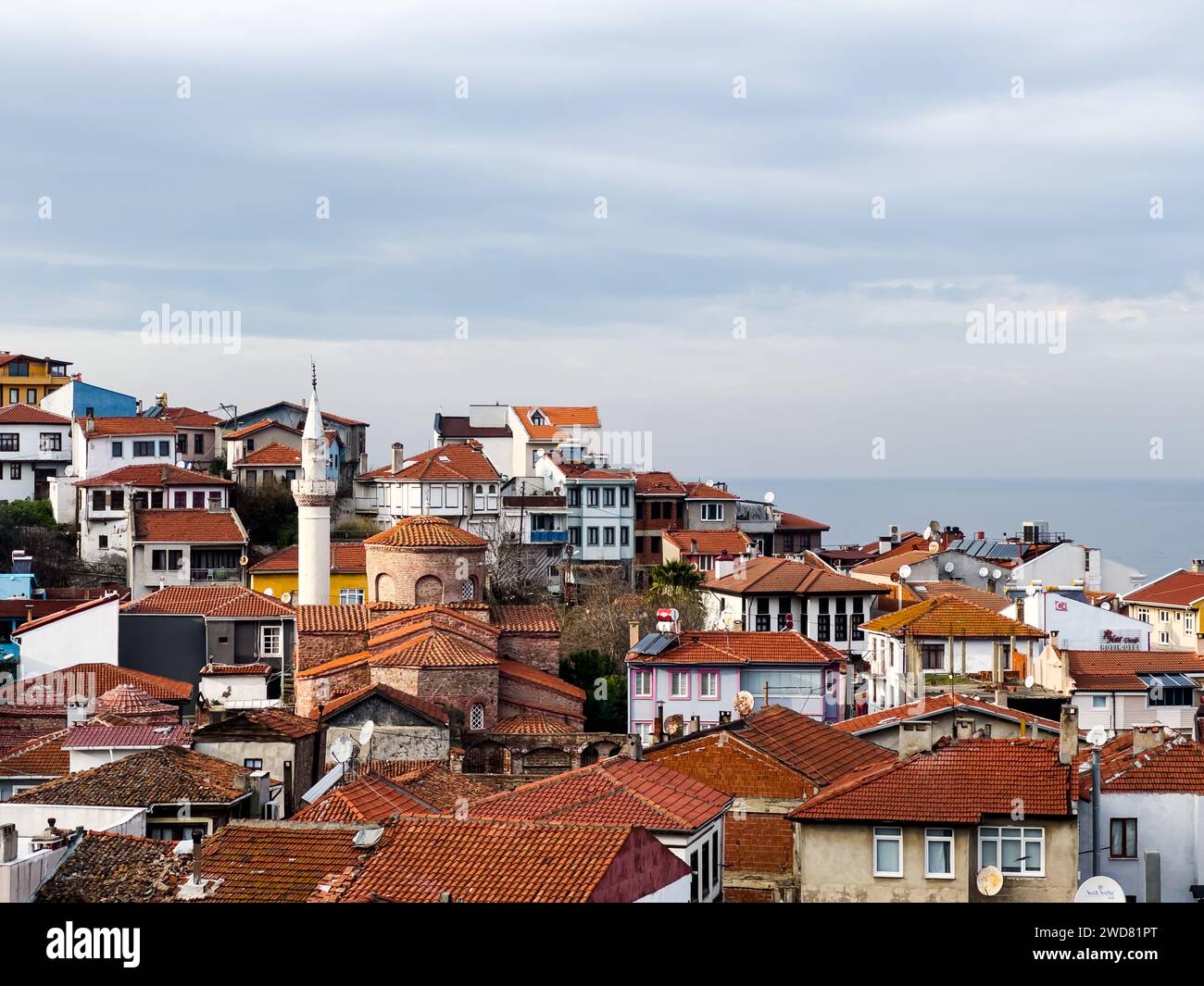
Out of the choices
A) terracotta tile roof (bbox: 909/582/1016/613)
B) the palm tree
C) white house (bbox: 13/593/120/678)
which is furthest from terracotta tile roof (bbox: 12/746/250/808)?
the palm tree

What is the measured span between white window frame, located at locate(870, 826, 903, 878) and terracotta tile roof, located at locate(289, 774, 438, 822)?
6.24 metres

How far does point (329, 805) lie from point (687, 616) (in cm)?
3474

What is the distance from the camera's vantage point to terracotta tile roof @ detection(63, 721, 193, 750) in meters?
31.7

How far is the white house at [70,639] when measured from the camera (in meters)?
47.2

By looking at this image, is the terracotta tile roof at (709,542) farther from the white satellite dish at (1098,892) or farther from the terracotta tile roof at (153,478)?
the white satellite dish at (1098,892)

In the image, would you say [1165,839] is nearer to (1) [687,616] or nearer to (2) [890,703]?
(2) [890,703]

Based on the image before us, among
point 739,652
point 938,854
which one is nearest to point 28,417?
point 739,652

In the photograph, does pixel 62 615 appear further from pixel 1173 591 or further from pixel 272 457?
pixel 1173 591

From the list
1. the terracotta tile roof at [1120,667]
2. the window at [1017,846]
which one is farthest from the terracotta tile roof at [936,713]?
the window at [1017,846]

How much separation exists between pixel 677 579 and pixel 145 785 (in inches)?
1347

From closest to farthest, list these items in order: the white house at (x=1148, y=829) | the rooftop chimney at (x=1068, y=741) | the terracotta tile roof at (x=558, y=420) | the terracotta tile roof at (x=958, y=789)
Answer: the terracotta tile roof at (x=958, y=789), the rooftop chimney at (x=1068, y=741), the white house at (x=1148, y=829), the terracotta tile roof at (x=558, y=420)

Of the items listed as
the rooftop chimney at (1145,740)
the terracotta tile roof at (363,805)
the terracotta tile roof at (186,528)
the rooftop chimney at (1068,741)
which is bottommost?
the terracotta tile roof at (363,805)
